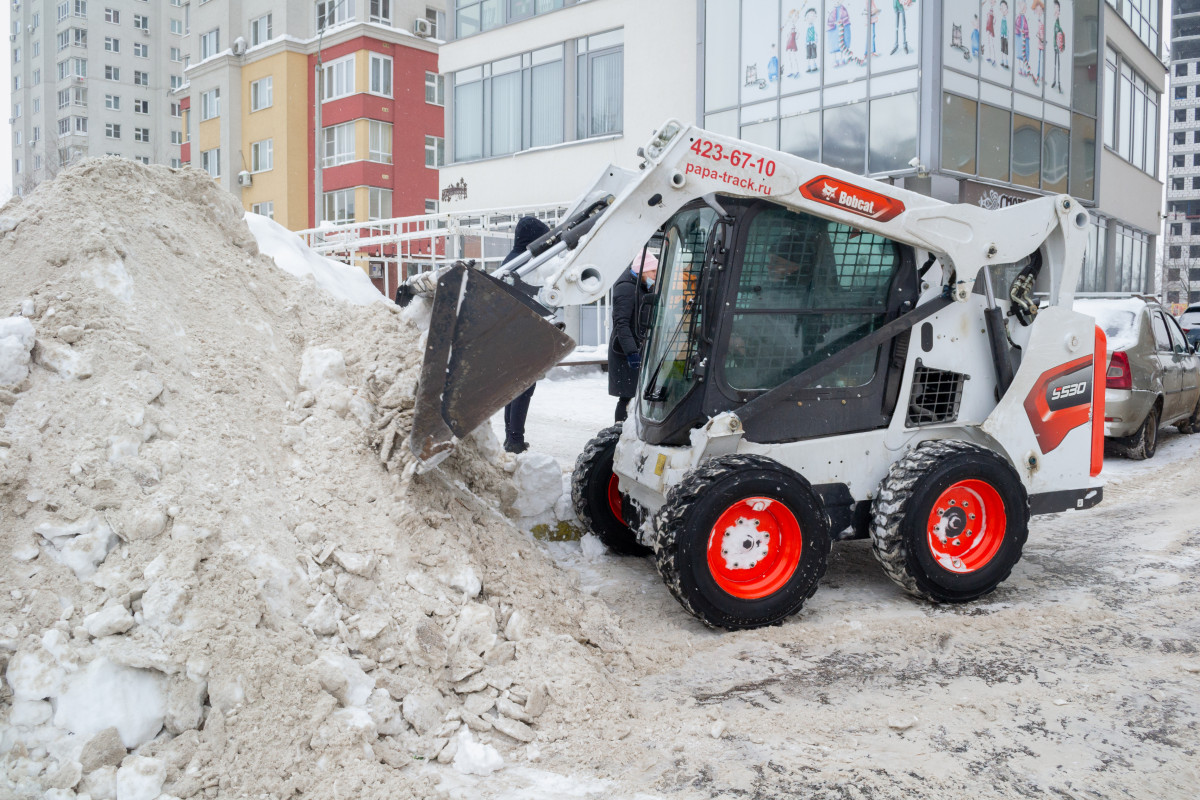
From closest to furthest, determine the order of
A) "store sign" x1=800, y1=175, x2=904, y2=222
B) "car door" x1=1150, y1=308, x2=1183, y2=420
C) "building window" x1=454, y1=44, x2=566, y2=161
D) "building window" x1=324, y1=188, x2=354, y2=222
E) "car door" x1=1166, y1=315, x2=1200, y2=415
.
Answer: "store sign" x1=800, y1=175, x2=904, y2=222 → "car door" x1=1150, y1=308, x2=1183, y2=420 → "car door" x1=1166, y1=315, x2=1200, y2=415 → "building window" x1=454, y1=44, x2=566, y2=161 → "building window" x1=324, y1=188, x2=354, y2=222

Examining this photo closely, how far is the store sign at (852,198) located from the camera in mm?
4898

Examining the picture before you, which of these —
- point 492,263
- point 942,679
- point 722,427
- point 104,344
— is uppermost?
point 492,263

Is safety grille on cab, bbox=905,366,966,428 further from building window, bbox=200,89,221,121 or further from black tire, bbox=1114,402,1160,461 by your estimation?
building window, bbox=200,89,221,121

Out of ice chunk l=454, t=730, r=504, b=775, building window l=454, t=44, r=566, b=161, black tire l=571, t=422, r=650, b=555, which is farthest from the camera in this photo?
building window l=454, t=44, r=566, b=161

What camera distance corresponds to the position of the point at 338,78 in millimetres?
Result: 35719

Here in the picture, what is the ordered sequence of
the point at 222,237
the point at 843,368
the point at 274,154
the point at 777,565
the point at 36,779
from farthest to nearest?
1. the point at 274,154
2. the point at 222,237
3. the point at 843,368
4. the point at 777,565
5. the point at 36,779

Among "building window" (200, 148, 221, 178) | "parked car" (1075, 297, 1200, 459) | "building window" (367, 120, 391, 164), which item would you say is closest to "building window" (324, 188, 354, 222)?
"building window" (367, 120, 391, 164)

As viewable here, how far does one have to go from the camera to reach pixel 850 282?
206 inches

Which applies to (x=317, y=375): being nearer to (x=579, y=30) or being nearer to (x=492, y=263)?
(x=492, y=263)

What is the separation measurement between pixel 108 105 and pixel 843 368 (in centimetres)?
7203

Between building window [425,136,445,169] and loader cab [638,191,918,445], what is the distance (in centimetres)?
3287

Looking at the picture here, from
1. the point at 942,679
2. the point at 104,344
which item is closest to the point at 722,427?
the point at 942,679


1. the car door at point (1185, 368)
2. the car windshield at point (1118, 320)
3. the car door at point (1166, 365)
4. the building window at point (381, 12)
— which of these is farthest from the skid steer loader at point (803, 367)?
the building window at point (381, 12)

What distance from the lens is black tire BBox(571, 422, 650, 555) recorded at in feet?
19.4
